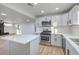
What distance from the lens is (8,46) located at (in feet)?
3.79

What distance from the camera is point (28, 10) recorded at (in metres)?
1.19

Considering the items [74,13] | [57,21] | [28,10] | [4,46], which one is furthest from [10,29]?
[74,13]

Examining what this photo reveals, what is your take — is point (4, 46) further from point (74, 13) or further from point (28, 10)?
Result: point (74, 13)

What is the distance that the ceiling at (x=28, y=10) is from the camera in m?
1.06

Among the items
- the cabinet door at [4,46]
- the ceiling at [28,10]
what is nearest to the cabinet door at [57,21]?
the ceiling at [28,10]

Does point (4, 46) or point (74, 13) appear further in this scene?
point (74, 13)

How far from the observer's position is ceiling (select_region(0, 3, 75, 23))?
1059 millimetres

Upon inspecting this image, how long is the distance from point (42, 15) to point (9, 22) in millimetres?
422

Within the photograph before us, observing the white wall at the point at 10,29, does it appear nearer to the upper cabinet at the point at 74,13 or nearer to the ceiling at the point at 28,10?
the ceiling at the point at 28,10

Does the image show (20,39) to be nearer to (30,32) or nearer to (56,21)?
(30,32)

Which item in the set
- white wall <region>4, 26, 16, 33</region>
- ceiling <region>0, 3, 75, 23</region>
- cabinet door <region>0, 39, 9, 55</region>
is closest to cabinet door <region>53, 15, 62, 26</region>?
ceiling <region>0, 3, 75, 23</region>

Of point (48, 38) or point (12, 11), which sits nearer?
point (12, 11)

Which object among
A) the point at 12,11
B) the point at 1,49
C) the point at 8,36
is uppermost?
the point at 12,11

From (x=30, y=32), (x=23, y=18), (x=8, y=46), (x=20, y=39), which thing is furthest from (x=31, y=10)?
(x=8, y=46)
